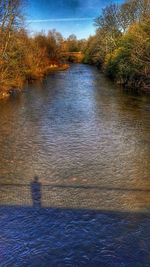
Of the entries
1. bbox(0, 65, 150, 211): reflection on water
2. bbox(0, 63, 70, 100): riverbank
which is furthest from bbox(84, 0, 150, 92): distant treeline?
bbox(0, 63, 70, 100): riverbank

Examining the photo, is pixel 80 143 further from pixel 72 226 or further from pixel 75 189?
pixel 72 226

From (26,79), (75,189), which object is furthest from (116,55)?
(75,189)

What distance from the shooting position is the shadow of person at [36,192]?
810 cm

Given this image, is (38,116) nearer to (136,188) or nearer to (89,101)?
(89,101)

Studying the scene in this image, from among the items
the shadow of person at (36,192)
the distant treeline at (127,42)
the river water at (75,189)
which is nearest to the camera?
the river water at (75,189)

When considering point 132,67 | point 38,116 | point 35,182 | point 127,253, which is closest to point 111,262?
point 127,253

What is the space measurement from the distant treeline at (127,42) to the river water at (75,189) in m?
9.25

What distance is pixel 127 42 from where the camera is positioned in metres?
30.9

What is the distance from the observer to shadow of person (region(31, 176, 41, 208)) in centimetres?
810

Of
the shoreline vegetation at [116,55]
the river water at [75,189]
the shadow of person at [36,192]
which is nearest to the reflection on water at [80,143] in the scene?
the river water at [75,189]

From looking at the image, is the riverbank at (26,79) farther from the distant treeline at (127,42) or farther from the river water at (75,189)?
the distant treeline at (127,42)

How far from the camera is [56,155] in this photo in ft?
38.5

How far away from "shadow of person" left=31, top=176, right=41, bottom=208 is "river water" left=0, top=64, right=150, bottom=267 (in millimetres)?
24

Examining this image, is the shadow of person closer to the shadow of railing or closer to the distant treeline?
the shadow of railing
